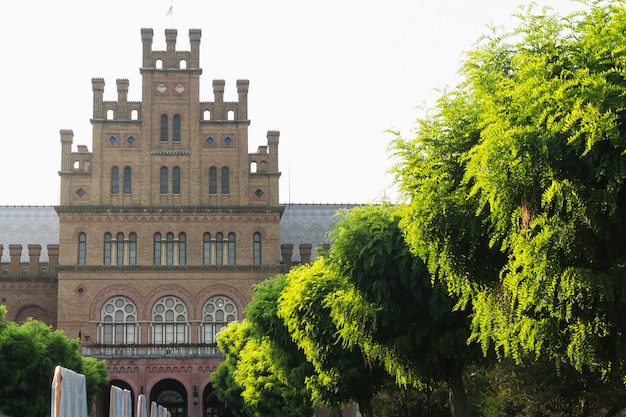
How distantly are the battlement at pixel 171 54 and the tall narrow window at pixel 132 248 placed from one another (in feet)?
36.8

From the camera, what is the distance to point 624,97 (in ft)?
48.9

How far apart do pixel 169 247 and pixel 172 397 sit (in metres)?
11.2

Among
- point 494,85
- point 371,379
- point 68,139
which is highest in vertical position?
point 68,139

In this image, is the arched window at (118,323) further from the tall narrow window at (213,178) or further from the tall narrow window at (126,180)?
the tall narrow window at (213,178)

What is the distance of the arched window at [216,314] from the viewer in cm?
6919

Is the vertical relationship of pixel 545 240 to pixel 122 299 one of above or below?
below

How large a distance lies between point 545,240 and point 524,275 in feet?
2.97

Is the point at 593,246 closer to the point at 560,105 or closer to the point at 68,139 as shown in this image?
the point at 560,105

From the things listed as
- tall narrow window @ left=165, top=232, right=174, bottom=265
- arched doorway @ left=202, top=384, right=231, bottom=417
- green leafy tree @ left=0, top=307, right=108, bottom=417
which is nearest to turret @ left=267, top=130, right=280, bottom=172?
tall narrow window @ left=165, top=232, right=174, bottom=265

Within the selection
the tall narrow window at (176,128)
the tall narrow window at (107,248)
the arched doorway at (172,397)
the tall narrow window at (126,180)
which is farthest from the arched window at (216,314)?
the tall narrow window at (176,128)

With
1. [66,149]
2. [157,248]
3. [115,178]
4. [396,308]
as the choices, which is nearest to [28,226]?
[66,149]

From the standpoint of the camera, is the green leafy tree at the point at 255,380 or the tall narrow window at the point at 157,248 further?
the tall narrow window at the point at 157,248

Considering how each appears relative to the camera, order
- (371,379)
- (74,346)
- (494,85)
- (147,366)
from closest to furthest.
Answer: (494,85) < (371,379) < (74,346) < (147,366)

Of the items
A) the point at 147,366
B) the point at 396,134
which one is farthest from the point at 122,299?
the point at 396,134
